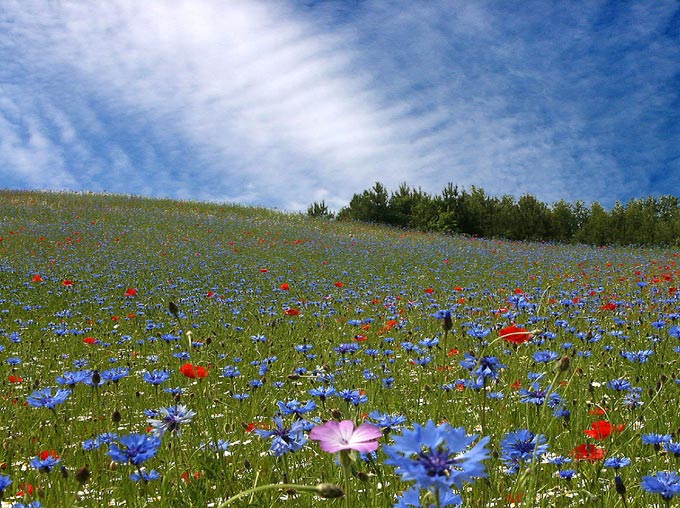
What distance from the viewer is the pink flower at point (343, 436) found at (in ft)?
2.94

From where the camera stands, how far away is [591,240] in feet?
111

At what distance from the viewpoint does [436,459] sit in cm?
81

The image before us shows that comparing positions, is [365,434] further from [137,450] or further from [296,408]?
[296,408]

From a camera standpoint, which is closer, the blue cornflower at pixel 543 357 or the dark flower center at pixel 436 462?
the dark flower center at pixel 436 462

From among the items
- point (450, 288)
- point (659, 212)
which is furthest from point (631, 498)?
point (659, 212)

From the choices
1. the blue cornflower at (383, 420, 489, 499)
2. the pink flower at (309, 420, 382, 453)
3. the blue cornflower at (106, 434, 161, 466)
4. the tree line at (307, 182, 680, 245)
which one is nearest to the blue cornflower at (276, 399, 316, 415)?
the blue cornflower at (106, 434, 161, 466)

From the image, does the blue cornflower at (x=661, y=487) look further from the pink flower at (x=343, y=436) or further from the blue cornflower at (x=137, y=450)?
the blue cornflower at (x=137, y=450)

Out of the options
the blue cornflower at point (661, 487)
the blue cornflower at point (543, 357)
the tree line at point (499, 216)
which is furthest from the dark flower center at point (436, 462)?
the tree line at point (499, 216)

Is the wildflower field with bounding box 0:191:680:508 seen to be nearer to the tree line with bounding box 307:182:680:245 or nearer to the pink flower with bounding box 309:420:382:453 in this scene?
the pink flower with bounding box 309:420:382:453

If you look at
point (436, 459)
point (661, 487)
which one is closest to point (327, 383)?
point (661, 487)

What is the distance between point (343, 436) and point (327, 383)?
2.38 m

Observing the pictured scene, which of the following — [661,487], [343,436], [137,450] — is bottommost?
Result: [661,487]

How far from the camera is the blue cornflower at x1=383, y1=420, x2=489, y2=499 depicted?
754mm

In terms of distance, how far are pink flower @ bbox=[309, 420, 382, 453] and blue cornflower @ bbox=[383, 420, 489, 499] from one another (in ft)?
0.21
